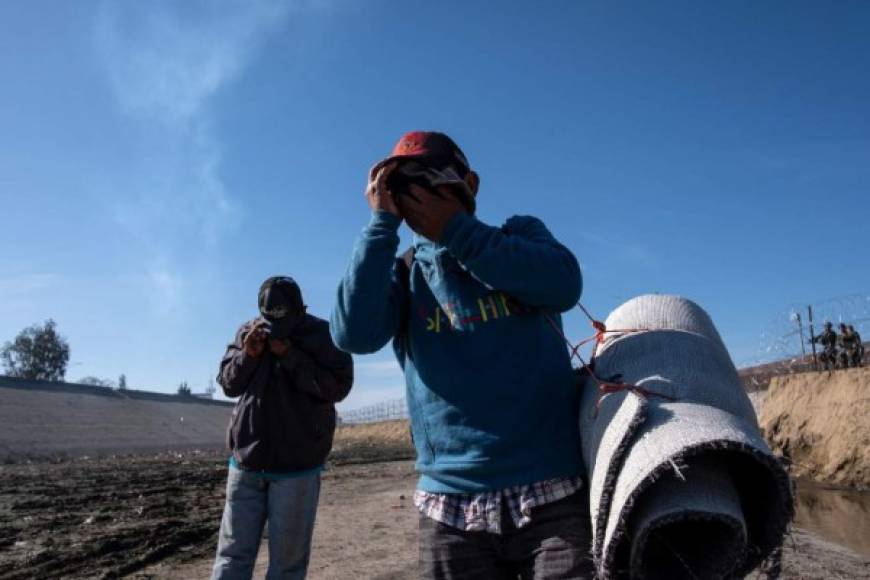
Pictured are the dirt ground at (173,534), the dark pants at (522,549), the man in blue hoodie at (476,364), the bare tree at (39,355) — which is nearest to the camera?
the dark pants at (522,549)

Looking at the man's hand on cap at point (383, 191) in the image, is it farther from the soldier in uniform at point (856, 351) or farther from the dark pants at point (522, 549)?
the soldier in uniform at point (856, 351)

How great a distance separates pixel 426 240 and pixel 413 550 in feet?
14.7

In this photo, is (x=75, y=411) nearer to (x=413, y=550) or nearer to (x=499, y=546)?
(x=413, y=550)

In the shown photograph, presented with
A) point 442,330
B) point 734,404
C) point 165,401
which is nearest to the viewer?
point 734,404

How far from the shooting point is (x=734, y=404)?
1516mm

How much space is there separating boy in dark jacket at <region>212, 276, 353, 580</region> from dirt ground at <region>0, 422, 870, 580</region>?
186 centimetres

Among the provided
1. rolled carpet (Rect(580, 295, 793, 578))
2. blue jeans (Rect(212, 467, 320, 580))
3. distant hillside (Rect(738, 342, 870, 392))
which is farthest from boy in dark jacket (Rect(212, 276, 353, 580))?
distant hillside (Rect(738, 342, 870, 392))

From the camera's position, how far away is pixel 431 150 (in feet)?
5.97

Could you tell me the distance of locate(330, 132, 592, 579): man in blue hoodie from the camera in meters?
1.68

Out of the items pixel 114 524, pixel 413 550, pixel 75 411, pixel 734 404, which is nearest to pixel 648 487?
pixel 734 404

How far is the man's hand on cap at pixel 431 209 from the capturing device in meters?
1.77

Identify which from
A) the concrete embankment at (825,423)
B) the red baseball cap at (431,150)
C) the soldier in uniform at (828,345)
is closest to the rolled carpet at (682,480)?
the red baseball cap at (431,150)

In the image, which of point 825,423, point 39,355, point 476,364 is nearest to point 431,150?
point 476,364

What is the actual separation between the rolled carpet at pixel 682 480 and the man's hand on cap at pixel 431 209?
61 centimetres
